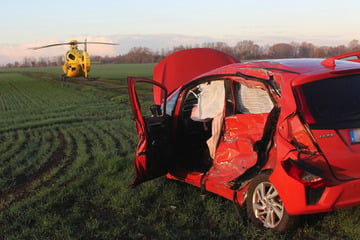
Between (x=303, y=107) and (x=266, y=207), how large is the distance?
1.11m

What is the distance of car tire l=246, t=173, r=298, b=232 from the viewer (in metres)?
3.68

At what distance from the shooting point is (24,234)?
4.09 metres

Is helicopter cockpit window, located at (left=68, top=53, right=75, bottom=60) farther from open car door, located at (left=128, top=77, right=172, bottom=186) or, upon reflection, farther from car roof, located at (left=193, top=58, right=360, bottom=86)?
car roof, located at (left=193, top=58, right=360, bottom=86)

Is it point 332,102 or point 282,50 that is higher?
point 282,50

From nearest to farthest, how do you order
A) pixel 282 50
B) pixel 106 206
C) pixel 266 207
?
pixel 266 207, pixel 106 206, pixel 282 50

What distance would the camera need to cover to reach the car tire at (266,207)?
3.68 m

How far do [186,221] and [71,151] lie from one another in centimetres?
470

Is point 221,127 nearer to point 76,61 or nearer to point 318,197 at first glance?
point 318,197

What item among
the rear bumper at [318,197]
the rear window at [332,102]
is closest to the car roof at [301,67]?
the rear window at [332,102]

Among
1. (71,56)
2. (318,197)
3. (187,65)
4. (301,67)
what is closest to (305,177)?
(318,197)

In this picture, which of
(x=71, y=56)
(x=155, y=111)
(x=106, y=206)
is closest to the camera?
(x=106, y=206)

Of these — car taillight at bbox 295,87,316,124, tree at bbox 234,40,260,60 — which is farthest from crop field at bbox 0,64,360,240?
tree at bbox 234,40,260,60

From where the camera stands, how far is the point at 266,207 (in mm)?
3854

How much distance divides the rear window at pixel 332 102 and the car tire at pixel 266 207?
795 millimetres
